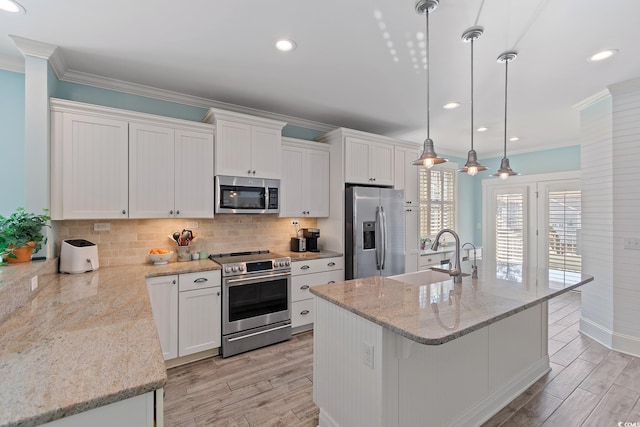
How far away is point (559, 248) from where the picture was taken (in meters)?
5.28

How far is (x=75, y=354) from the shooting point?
113 centimetres

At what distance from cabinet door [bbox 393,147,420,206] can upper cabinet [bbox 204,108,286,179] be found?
→ 1807 millimetres

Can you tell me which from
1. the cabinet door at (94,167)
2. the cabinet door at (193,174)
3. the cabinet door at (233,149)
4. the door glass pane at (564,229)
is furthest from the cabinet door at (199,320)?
the door glass pane at (564,229)

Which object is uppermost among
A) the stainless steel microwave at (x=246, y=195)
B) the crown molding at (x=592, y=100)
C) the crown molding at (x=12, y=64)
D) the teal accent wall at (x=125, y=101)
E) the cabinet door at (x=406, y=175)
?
the crown molding at (x=592, y=100)

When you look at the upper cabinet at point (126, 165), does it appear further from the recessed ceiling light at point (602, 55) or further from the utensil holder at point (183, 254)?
the recessed ceiling light at point (602, 55)

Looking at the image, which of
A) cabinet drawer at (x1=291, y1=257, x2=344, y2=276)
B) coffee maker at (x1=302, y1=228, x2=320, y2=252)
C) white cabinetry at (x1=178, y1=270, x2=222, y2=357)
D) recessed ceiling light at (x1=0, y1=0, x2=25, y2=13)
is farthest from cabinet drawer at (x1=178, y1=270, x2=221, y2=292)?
recessed ceiling light at (x1=0, y1=0, x2=25, y2=13)

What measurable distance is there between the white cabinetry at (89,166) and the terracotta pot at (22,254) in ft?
1.04

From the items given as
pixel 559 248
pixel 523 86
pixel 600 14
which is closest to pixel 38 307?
pixel 600 14

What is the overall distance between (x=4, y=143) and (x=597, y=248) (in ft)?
19.4

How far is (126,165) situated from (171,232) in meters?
0.83

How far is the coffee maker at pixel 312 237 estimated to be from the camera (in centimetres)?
379

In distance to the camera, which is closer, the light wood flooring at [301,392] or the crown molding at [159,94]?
the light wood flooring at [301,392]

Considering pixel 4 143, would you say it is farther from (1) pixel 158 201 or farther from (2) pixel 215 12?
(2) pixel 215 12

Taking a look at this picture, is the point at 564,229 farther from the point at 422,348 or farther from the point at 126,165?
the point at 126,165
